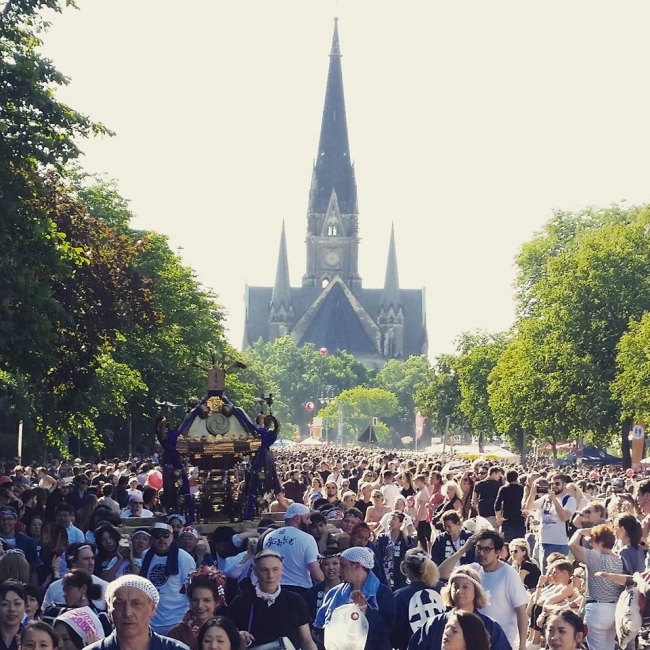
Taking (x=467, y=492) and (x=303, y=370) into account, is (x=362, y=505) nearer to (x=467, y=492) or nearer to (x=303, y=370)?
(x=467, y=492)

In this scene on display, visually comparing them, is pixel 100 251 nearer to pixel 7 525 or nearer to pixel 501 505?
pixel 501 505

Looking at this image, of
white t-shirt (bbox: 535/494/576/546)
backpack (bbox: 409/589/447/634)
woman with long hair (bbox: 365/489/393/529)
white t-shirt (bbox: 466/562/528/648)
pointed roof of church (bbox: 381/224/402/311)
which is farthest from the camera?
pointed roof of church (bbox: 381/224/402/311)

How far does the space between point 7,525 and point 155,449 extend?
4974cm

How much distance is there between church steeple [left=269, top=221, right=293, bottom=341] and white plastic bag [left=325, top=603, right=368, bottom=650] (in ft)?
586

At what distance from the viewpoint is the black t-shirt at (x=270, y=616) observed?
9.65m

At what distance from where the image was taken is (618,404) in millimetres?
56406

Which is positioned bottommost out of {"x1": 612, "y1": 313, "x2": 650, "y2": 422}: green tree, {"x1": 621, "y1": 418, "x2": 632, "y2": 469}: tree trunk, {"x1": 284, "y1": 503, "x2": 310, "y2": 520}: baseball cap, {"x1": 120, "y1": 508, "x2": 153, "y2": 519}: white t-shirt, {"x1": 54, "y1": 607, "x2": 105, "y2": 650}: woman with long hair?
{"x1": 54, "y1": 607, "x2": 105, "y2": 650}: woman with long hair

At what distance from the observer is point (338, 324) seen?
639 feet

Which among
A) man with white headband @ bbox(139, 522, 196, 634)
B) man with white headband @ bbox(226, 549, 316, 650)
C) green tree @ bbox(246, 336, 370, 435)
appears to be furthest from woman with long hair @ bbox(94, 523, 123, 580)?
green tree @ bbox(246, 336, 370, 435)

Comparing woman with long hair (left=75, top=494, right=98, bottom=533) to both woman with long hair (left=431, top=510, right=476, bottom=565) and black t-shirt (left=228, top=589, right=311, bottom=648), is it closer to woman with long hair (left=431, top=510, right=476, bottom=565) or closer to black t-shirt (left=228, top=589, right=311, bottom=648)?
woman with long hair (left=431, top=510, right=476, bottom=565)

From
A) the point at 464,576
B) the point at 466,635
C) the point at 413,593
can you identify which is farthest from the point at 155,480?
the point at 466,635

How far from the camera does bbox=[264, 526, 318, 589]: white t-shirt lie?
41.1 feet

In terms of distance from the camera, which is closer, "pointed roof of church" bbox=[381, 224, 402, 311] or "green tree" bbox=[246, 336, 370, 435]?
"green tree" bbox=[246, 336, 370, 435]

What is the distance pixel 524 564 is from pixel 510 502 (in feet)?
14.6
